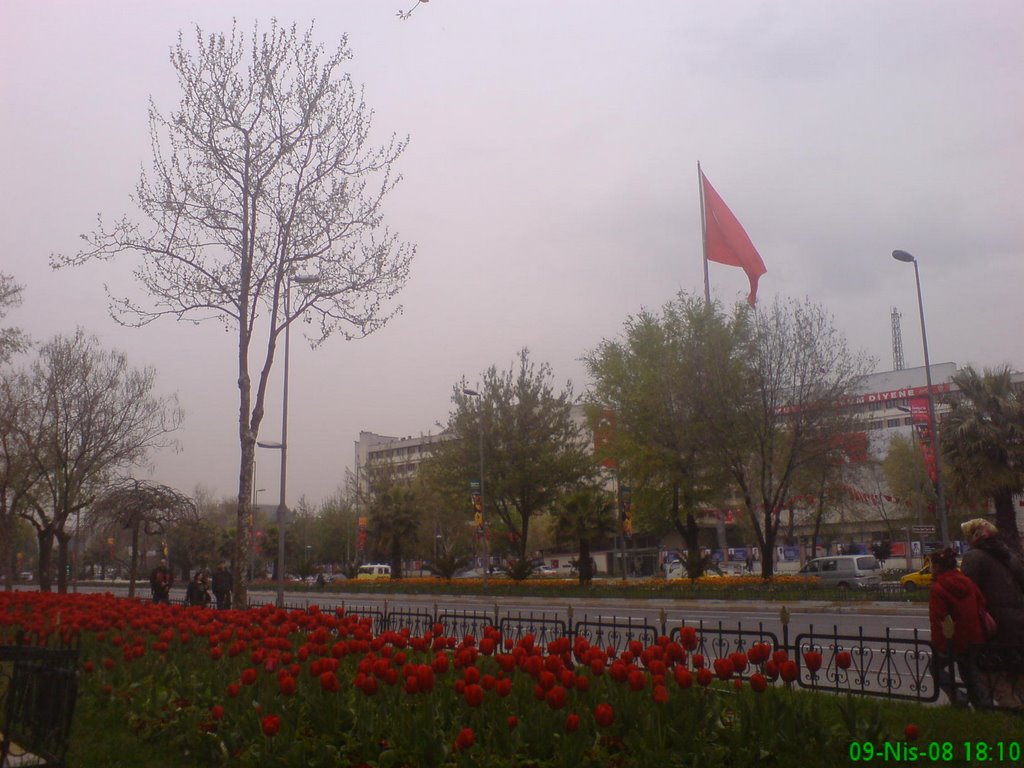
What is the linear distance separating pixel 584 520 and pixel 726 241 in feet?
42.3

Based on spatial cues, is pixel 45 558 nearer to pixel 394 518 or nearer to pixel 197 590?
pixel 197 590

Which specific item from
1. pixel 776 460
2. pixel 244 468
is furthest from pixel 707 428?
pixel 244 468

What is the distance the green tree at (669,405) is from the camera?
120ft

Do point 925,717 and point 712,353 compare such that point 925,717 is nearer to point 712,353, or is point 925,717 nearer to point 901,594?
point 901,594

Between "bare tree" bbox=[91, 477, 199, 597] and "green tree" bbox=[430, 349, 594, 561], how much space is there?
20170 mm

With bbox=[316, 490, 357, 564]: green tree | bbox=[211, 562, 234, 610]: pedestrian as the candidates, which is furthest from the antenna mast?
bbox=[211, 562, 234, 610]: pedestrian

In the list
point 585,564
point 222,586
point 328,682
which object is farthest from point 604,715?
point 585,564

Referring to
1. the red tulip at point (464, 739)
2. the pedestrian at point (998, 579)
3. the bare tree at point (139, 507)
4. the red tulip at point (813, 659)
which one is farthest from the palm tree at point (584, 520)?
the red tulip at point (464, 739)

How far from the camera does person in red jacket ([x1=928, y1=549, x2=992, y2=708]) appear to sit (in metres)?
7.69

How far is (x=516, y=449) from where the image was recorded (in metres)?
44.8

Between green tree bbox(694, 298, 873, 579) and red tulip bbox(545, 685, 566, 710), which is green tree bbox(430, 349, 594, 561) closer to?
green tree bbox(694, 298, 873, 579)

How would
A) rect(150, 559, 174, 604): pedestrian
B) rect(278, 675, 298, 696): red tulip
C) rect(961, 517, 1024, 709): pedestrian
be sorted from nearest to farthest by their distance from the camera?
rect(278, 675, 298, 696): red tulip → rect(961, 517, 1024, 709): pedestrian → rect(150, 559, 174, 604): pedestrian

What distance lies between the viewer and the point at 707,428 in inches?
1372

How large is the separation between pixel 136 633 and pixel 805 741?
25.7 ft
